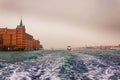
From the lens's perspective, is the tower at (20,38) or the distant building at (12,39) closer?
the distant building at (12,39)

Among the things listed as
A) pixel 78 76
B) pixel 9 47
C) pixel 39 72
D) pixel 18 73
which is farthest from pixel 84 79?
pixel 9 47

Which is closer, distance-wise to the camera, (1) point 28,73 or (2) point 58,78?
(2) point 58,78

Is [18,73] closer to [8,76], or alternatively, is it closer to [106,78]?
[8,76]

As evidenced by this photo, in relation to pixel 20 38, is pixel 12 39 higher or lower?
lower

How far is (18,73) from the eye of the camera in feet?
55.8

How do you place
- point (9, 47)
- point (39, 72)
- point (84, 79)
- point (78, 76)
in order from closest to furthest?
1. point (84, 79)
2. point (78, 76)
3. point (39, 72)
4. point (9, 47)

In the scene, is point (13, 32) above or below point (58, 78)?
above

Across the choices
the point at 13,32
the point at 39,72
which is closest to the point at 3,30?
the point at 13,32

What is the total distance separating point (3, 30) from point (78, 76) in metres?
138

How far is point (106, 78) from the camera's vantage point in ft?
51.2

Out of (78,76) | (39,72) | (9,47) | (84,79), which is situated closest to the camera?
(84,79)

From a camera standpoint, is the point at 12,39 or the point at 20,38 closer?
the point at 20,38

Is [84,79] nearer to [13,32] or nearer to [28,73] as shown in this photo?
[28,73]

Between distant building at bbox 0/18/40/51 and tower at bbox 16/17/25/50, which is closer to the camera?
distant building at bbox 0/18/40/51
